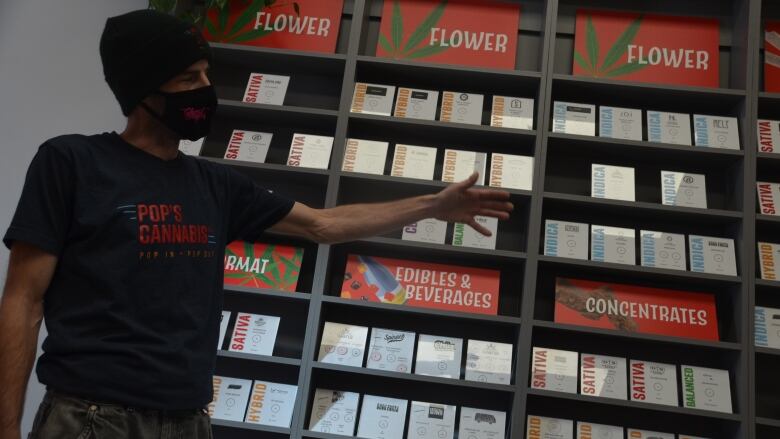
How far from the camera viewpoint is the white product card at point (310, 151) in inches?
135

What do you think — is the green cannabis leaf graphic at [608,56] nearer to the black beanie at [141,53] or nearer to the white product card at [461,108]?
the white product card at [461,108]

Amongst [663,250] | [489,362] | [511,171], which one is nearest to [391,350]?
[489,362]

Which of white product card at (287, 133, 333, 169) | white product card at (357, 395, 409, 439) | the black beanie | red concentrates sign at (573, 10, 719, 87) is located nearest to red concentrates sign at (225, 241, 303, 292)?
white product card at (287, 133, 333, 169)

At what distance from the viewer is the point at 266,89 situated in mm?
3637

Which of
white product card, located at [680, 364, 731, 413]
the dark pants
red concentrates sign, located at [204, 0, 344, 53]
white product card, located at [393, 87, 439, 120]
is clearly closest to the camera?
the dark pants

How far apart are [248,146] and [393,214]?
6.41 ft

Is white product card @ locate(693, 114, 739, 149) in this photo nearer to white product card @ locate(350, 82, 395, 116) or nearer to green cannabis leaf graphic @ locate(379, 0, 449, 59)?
green cannabis leaf graphic @ locate(379, 0, 449, 59)

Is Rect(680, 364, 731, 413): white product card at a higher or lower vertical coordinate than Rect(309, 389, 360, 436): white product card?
higher

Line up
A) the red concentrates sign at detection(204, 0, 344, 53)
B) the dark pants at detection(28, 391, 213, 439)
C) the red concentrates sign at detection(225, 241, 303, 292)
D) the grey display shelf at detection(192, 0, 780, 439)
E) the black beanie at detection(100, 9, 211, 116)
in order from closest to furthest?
the dark pants at detection(28, 391, 213, 439) < the black beanie at detection(100, 9, 211, 116) < the grey display shelf at detection(192, 0, 780, 439) < the red concentrates sign at detection(225, 241, 303, 292) < the red concentrates sign at detection(204, 0, 344, 53)

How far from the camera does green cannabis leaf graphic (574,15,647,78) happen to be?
3545 mm

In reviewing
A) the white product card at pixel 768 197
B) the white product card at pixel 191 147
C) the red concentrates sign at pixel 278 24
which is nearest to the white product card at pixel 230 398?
the white product card at pixel 191 147

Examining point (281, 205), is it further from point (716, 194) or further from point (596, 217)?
point (716, 194)

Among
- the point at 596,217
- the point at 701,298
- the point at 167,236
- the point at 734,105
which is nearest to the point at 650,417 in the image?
the point at 701,298

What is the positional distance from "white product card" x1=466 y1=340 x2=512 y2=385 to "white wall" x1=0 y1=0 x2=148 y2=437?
81.3 inches
